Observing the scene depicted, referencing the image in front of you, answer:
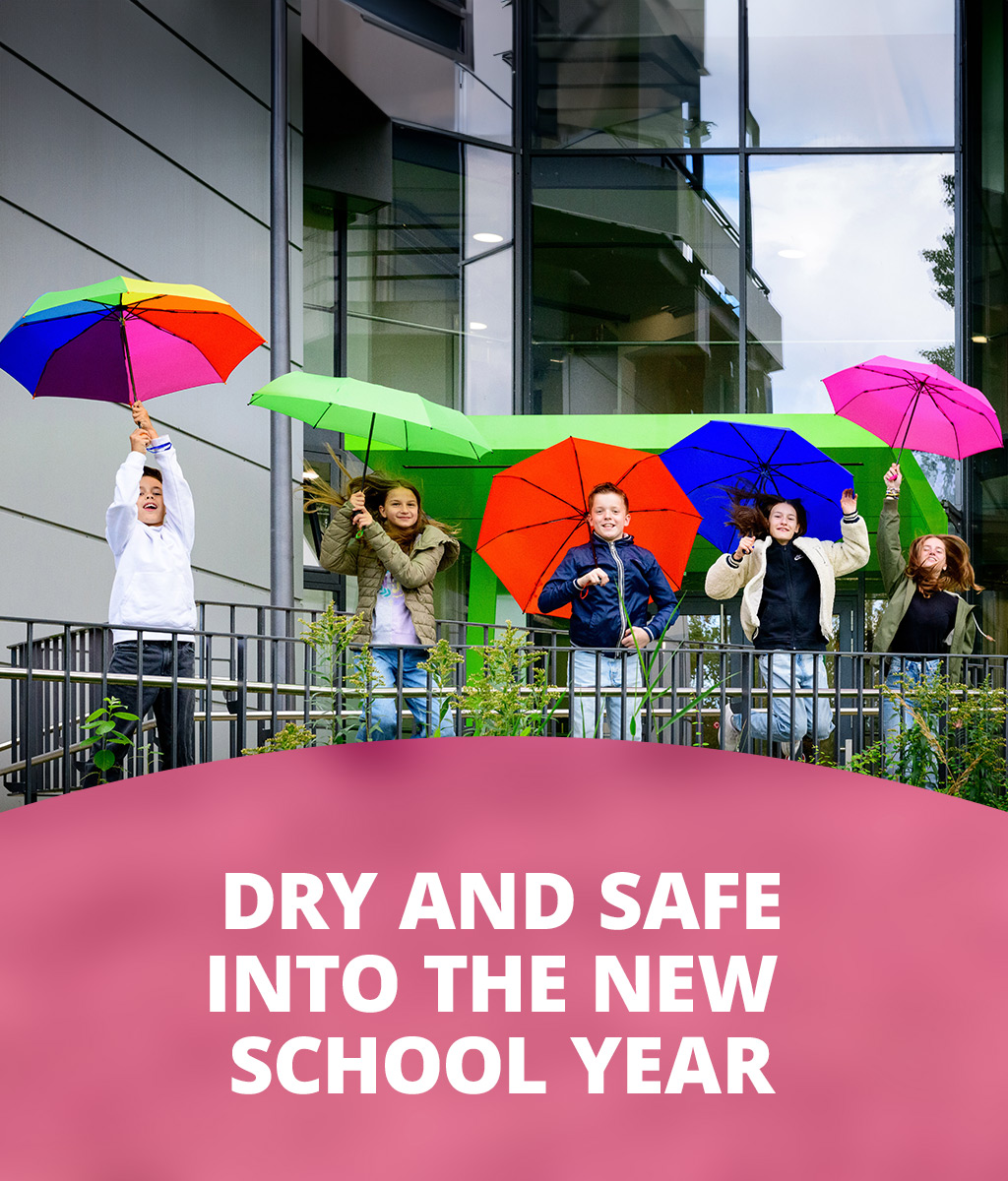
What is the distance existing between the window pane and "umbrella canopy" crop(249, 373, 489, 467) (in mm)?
6622

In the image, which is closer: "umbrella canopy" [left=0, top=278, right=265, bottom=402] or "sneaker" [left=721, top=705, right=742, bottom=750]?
"umbrella canopy" [left=0, top=278, right=265, bottom=402]

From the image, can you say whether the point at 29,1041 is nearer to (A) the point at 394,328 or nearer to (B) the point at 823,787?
(B) the point at 823,787

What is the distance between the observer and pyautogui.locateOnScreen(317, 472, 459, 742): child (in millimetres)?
6418

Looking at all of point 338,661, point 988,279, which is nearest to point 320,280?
point 988,279

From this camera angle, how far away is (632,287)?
1440cm

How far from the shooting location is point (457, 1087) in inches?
103

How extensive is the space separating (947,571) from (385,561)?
335 centimetres

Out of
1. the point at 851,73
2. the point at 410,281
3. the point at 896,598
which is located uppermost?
the point at 851,73

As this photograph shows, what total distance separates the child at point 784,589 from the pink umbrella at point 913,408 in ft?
3.56

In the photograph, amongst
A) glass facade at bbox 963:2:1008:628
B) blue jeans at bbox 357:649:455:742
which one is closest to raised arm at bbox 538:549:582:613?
blue jeans at bbox 357:649:455:742

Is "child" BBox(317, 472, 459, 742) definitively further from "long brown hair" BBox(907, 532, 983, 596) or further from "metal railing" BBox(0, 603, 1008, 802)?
"long brown hair" BBox(907, 532, 983, 596)

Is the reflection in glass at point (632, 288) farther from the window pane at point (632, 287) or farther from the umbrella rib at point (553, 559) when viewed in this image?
the umbrella rib at point (553, 559)

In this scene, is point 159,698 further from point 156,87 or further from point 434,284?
point 434,284

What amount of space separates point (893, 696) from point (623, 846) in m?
4.38
